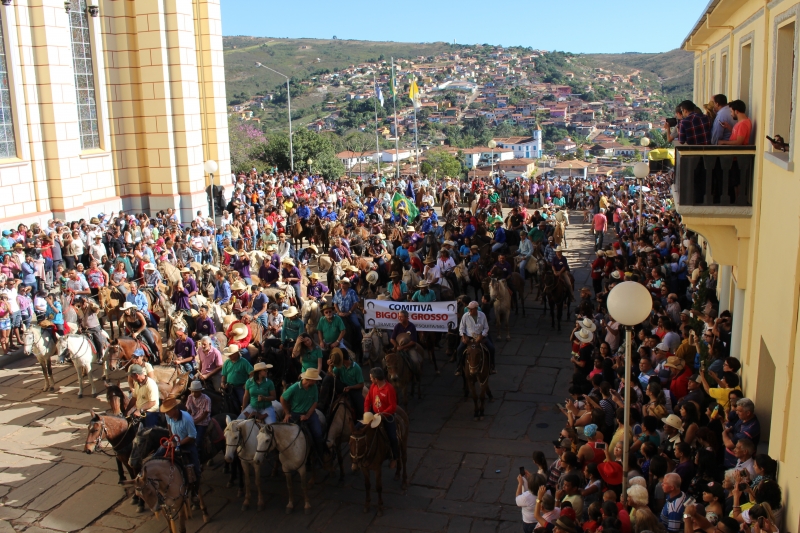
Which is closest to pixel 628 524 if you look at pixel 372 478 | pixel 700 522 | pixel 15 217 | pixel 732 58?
pixel 700 522

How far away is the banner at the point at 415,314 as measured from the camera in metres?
14.2

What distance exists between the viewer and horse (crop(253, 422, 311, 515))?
32.6 ft

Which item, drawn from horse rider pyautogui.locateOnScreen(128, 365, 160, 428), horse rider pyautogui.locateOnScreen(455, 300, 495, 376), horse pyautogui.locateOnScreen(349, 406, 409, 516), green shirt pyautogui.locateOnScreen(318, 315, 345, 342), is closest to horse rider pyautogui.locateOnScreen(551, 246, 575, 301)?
horse rider pyautogui.locateOnScreen(455, 300, 495, 376)

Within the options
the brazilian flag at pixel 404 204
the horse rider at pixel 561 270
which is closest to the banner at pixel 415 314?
the horse rider at pixel 561 270

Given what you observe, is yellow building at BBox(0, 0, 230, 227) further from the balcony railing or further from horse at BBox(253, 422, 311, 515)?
the balcony railing

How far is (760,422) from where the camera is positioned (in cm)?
902

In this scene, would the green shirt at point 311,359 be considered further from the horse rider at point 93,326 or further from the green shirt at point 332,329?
the horse rider at point 93,326

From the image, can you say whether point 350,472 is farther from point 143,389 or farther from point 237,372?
point 143,389

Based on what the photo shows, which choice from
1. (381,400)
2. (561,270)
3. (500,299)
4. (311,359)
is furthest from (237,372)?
(561,270)

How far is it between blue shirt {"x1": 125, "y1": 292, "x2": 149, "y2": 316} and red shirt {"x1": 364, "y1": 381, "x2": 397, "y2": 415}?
280 inches

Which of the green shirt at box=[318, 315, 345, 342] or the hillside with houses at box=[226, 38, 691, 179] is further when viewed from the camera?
the hillside with houses at box=[226, 38, 691, 179]

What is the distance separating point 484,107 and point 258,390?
154 m

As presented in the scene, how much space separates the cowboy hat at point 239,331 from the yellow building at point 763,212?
7.35m

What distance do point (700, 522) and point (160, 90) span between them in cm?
2393
